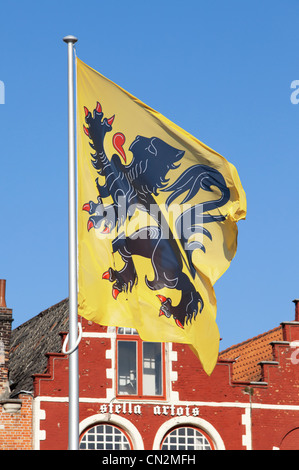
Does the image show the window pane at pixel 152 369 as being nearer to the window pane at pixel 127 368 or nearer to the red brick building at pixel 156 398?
the red brick building at pixel 156 398

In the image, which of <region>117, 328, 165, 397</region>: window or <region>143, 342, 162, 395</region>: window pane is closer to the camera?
<region>117, 328, 165, 397</region>: window

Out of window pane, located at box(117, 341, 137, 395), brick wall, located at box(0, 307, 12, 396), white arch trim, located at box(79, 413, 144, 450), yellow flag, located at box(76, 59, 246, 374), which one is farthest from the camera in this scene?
brick wall, located at box(0, 307, 12, 396)

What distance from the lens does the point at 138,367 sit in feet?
99.7

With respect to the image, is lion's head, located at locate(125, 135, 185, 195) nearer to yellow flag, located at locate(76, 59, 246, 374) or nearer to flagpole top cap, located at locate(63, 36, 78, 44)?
yellow flag, located at locate(76, 59, 246, 374)

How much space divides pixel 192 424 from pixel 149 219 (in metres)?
12.7

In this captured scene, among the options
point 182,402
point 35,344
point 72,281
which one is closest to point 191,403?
point 182,402

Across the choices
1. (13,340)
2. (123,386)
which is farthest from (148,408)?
(13,340)

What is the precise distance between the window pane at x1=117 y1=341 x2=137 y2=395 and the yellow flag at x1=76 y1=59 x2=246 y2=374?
1120cm

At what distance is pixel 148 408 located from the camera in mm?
30031

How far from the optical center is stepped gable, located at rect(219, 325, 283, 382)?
113 feet

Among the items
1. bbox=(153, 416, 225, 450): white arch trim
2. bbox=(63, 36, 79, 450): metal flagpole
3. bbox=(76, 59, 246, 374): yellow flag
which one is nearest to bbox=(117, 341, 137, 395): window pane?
bbox=(153, 416, 225, 450): white arch trim

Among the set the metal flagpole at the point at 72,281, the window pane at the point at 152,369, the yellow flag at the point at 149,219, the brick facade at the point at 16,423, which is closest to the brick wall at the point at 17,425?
the brick facade at the point at 16,423
